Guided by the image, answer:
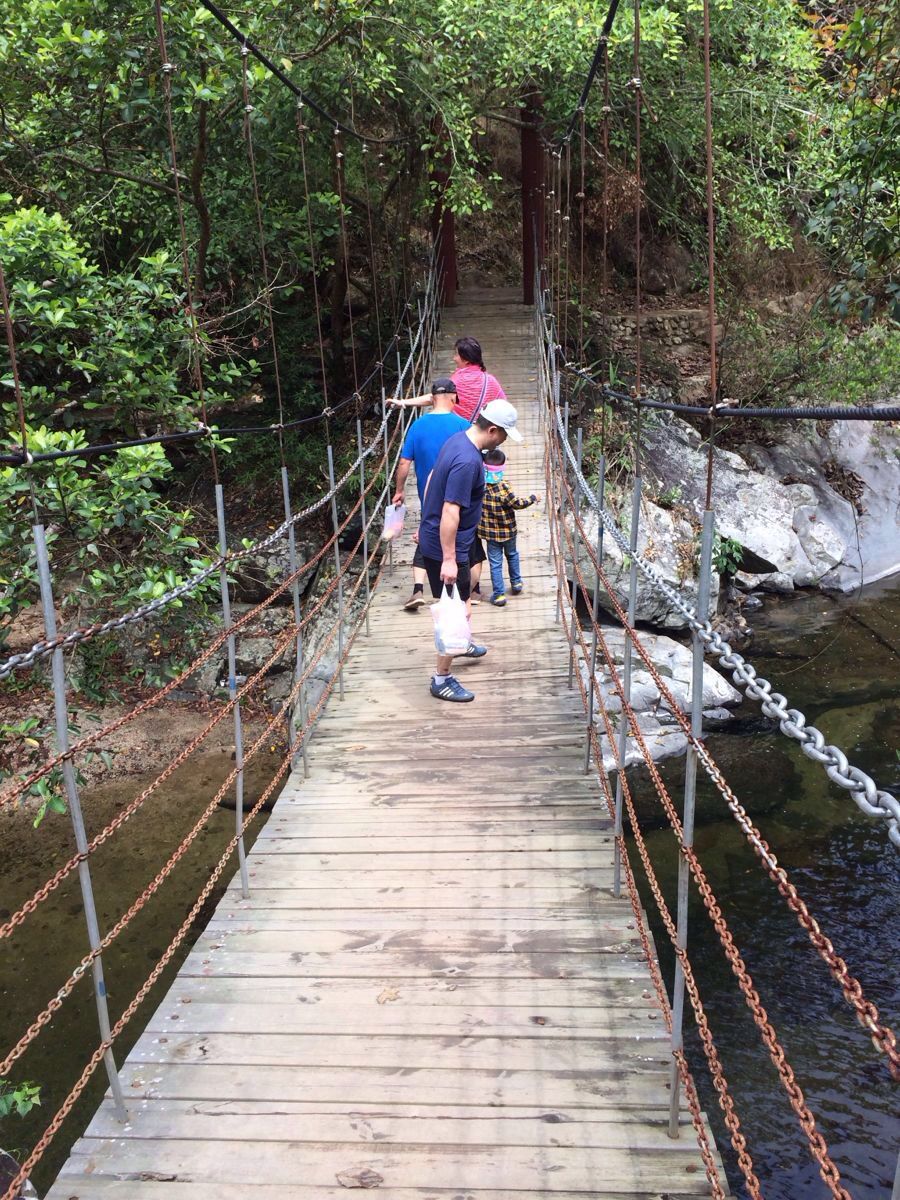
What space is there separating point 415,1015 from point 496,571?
2881mm

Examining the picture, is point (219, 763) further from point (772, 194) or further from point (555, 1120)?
point (772, 194)

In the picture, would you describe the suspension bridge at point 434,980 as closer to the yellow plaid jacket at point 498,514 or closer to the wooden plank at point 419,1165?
the wooden plank at point 419,1165

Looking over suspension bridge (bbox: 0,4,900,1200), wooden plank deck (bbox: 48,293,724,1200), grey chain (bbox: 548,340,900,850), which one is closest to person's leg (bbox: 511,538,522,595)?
suspension bridge (bbox: 0,4,900,1200)

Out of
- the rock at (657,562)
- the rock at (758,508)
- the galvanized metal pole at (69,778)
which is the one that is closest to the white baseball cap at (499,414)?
the galvanized metal pole at (69,778)

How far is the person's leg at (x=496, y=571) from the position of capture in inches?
180

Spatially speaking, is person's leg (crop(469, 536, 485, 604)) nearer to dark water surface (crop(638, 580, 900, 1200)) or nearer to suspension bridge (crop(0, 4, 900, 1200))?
suspension bridge (crop(0, 4, 900, 1200))

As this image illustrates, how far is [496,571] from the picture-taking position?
4.60 meters

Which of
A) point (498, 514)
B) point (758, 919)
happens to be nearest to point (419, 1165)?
point (758, 919)

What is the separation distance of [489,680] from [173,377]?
6.48ft

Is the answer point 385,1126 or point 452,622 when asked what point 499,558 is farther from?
point 385,1126

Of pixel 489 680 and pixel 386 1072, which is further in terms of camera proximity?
pixel 489 680

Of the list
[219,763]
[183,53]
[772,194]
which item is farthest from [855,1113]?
[772,194]

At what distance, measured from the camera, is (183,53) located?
4.20m

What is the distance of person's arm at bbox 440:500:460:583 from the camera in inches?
122
